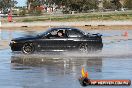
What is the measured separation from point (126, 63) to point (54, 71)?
4.16 m

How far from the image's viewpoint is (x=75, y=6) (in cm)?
10000

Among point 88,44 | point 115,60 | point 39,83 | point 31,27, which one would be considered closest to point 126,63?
point 115,60

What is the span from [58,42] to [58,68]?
668cm

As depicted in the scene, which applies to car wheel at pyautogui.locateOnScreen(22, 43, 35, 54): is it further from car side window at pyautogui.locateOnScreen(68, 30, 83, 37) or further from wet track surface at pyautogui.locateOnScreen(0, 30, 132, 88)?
car side window at pyautogui.locateOnScreen(68, 30, 83, 37)

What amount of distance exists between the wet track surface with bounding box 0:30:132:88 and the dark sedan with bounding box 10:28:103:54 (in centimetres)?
40

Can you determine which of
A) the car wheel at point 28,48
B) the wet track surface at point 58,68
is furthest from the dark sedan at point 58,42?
the wet track surface at point 58,68

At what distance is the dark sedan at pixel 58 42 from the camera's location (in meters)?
25.5

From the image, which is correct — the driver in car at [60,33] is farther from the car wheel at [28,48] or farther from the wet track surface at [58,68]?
the car wheel at [28,48]

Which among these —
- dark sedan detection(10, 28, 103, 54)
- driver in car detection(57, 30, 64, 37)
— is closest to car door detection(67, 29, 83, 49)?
dark sedan detection(10, 28, 103, 54)

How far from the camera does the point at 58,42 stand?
2553 centimetres

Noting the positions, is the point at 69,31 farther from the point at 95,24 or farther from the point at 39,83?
the point at 95,24

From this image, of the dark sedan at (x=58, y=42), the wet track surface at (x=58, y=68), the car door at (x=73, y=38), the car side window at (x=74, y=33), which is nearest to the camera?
the wet track surface at (x=58, y=68)

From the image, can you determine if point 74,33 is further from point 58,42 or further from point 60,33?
point 58,42

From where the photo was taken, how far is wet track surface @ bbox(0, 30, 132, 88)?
49.1 ft
